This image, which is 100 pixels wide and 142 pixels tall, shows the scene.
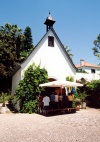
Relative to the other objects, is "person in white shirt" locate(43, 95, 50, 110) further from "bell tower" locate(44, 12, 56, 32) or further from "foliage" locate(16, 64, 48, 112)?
"bell tower" locate(44, 12, 56, 32)

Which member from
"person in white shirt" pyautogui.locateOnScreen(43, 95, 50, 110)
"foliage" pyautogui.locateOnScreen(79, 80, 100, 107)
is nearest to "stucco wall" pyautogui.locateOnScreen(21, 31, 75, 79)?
"foliage" pyautogui.locateOnScreen(79, 80, 100, 107)

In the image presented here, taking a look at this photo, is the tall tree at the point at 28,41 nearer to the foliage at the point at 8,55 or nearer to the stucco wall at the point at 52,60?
the foliage at the point at 8,55

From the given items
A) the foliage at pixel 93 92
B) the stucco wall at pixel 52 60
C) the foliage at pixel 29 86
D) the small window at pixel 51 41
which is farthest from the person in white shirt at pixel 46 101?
the foliage at pixel 93 92

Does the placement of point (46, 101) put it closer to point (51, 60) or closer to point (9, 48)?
point (51, 60)

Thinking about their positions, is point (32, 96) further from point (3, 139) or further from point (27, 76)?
point (3, 139)

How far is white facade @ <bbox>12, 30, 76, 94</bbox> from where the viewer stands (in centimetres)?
1877

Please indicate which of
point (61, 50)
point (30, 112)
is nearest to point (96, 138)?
point (30, 112)

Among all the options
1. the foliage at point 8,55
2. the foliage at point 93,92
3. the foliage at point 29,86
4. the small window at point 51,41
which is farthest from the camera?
the foliage at point 8,55

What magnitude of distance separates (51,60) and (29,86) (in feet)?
13.9

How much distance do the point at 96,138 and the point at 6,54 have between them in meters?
26.7

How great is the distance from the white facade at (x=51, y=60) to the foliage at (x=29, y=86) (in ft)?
2.78

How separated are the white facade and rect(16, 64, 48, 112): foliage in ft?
2.78

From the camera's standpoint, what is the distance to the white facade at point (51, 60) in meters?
18.8

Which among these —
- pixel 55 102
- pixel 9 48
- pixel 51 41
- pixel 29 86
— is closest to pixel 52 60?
pixel 51 41
